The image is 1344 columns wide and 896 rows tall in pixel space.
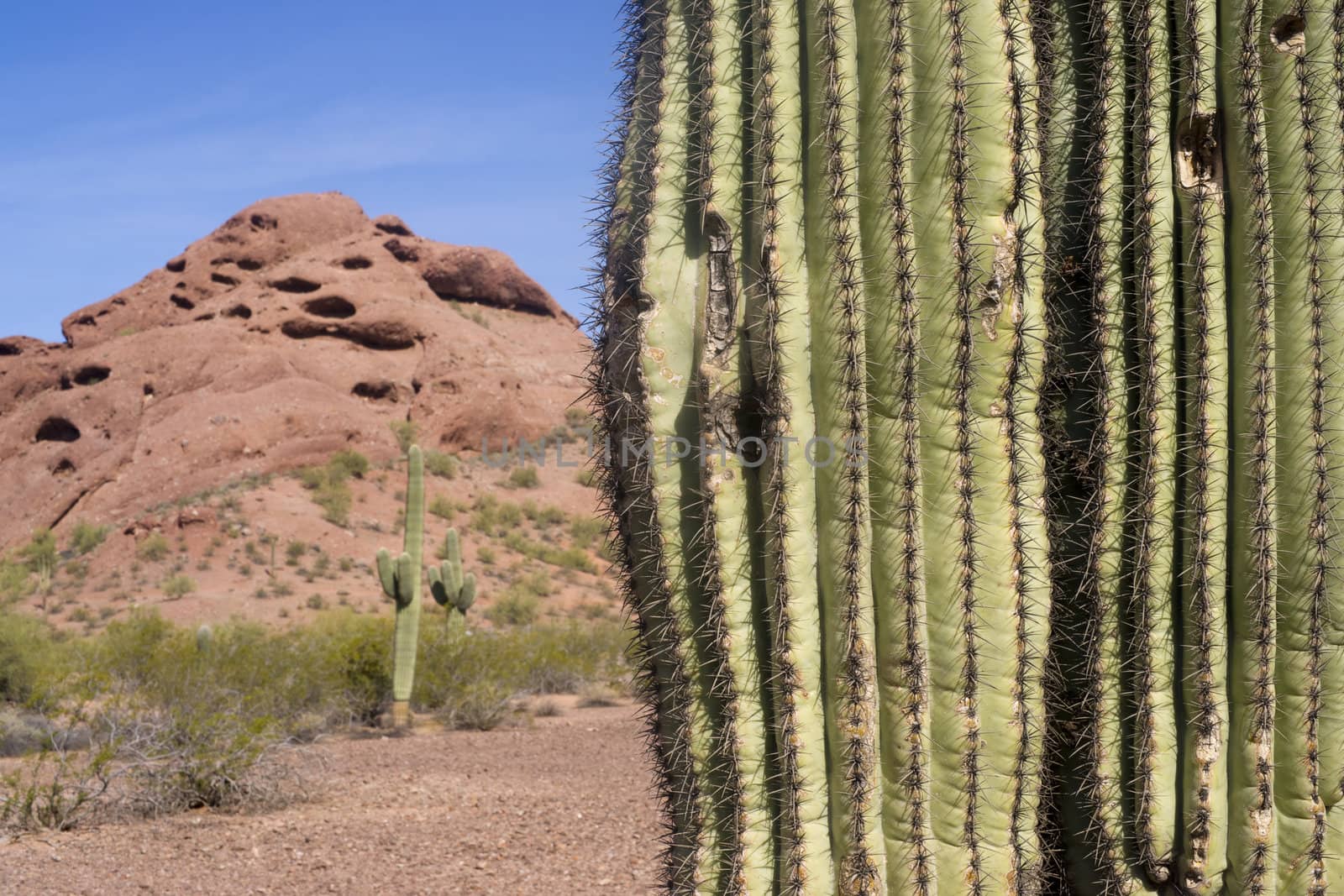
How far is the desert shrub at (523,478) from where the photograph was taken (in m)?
41.0

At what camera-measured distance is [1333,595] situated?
258cm

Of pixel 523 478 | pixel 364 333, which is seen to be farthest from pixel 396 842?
pixel 364 333

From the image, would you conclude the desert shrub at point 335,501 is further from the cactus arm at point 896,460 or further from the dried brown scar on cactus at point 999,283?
the dried brown scar on cactus at point 999,283

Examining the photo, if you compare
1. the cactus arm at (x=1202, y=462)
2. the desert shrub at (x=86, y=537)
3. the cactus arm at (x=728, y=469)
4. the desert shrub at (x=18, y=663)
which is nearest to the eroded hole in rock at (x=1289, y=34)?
the cactus arm at (x=1202, y=462)

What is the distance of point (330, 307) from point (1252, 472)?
50342mm

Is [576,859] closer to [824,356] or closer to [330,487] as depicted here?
[824,356]

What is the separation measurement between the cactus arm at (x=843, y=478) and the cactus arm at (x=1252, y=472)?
2.80 feet

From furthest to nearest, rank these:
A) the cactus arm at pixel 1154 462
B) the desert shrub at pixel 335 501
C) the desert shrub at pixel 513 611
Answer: the desert shrub at pixel 335 501 → the desert shrub at pixel 513 611 → the cactus arm at pixel 1154 462

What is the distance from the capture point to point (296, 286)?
50875 mm

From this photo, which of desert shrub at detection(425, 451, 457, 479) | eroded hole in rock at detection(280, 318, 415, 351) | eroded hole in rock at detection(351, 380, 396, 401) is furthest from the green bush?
eroded hole in rock at detection(280, 318, 415, 351)

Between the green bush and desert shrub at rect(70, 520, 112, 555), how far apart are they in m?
13.1

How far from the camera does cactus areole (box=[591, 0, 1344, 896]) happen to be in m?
2.50

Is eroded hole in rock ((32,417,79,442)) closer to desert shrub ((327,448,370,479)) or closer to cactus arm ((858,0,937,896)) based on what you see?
desert shrub ((327,448,370,479))

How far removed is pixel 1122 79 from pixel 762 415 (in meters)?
1.17
